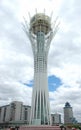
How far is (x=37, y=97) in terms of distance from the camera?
62375mm

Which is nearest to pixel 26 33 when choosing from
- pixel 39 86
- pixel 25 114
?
pixel 39 86

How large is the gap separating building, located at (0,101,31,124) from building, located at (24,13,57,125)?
7810cm

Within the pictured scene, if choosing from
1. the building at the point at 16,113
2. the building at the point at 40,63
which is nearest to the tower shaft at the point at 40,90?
the building at the point at 40,63

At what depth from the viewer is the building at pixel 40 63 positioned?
62094mm

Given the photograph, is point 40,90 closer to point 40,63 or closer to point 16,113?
point 40,63

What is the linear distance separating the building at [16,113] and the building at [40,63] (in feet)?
256

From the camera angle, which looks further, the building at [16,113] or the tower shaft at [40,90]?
the building at [16,113]

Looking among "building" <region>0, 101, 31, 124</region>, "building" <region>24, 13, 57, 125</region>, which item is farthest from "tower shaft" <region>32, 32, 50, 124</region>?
"building" <region>0, 101, 31, 124</region>

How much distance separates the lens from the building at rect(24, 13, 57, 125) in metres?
62.1

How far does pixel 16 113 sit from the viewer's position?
475ft

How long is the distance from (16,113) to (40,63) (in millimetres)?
89335

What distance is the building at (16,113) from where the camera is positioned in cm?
14075

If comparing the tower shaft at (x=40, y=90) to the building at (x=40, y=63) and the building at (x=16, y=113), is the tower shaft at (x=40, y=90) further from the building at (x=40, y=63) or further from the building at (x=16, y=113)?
the building at (x=16, y=113)

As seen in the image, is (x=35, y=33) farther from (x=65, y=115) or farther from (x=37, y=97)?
(x=65, y=115)
